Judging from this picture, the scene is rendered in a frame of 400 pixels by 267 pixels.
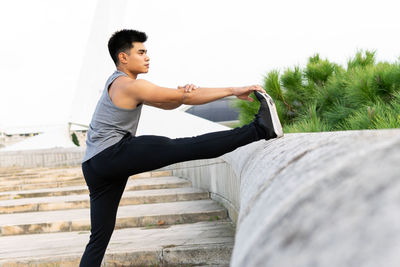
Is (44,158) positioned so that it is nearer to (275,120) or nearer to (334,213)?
(275,120)

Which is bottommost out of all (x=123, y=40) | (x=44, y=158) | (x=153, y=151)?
(x=44, y=158)

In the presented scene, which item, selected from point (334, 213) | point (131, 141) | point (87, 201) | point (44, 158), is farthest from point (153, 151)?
point (44, 158)

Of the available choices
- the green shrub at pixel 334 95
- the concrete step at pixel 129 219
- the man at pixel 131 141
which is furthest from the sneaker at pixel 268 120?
the concrete step at pixel 129 219

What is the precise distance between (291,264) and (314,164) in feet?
1.26

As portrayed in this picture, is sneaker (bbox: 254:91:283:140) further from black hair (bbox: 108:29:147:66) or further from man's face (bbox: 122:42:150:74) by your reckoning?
black hair (bbox: 108:29:147:66)

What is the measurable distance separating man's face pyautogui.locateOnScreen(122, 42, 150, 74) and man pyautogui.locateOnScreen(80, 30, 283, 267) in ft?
0.08

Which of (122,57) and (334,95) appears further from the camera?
(334,95)

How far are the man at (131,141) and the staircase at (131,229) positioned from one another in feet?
3.02

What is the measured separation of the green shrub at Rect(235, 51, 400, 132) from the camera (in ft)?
19.1

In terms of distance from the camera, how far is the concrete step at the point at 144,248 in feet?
12.0

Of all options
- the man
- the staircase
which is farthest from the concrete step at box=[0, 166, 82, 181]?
the man

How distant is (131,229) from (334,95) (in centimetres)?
446

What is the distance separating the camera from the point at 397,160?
0.86 meters

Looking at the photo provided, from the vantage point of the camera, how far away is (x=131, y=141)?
2703 mm
